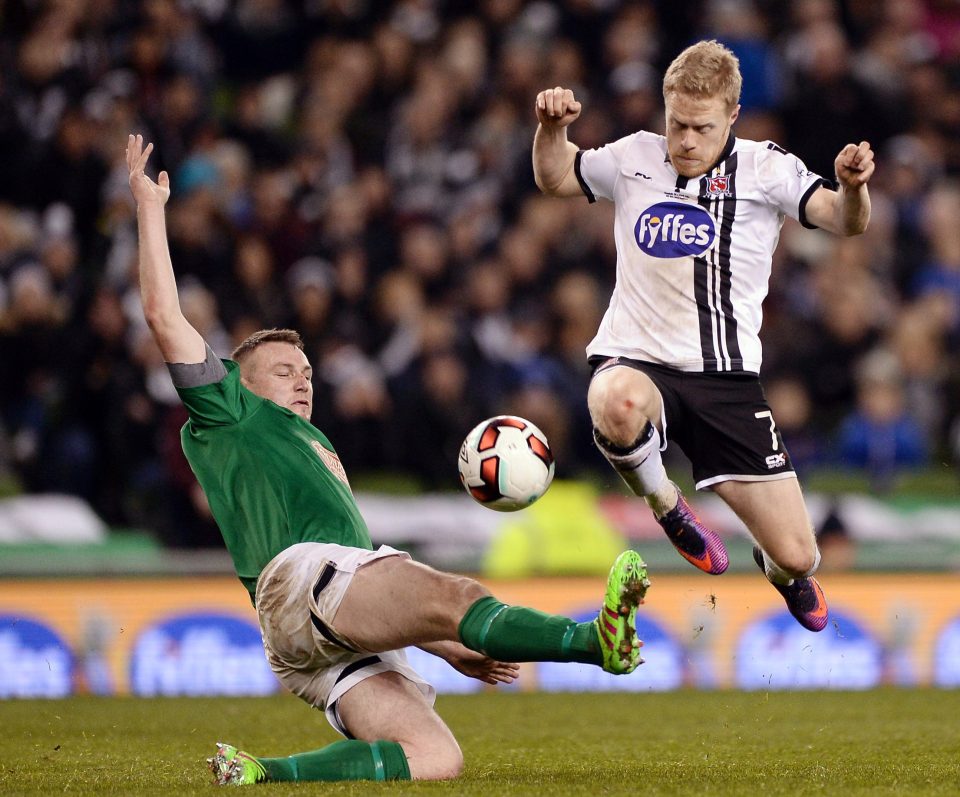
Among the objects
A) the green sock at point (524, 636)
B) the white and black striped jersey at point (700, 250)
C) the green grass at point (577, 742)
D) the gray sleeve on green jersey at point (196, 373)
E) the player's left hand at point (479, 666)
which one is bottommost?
the green grass at point (577, 742)

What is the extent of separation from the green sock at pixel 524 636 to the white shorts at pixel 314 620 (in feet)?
1.32

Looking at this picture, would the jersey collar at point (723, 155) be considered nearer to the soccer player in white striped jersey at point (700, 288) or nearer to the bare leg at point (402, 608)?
the soccer player in white striped jersey at point (700, 288)

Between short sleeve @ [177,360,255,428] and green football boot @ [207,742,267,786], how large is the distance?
1.09 m

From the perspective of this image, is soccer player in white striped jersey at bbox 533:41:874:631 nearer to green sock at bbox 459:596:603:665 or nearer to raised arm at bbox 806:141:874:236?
raised arm at bbox 806:141:874:236

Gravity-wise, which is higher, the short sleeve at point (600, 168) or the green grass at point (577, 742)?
the short sleeve at point (600, 168)

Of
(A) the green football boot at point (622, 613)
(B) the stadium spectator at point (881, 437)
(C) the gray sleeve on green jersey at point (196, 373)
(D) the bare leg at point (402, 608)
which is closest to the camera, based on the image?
(A) the green football boot at point (622, 613)

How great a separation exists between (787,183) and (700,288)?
1.71 ft

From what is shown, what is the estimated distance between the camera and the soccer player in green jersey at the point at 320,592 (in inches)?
188

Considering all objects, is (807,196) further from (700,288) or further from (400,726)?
(400,726)

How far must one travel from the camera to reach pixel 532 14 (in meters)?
13.6

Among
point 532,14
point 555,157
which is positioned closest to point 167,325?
point 555,157

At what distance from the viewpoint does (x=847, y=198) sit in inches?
219

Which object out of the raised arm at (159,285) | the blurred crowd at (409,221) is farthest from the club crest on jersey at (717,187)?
the blurred crowd at (409,221)

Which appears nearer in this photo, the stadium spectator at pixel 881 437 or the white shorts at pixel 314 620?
the white shorts at pixel 314 620
